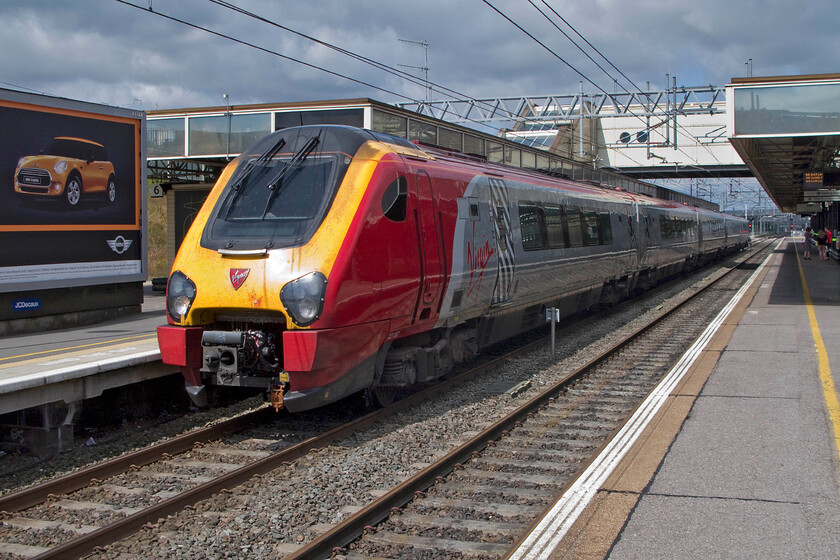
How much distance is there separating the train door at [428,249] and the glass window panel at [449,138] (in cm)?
1233

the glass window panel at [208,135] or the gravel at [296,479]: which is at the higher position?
the glass window panel at [208,135]

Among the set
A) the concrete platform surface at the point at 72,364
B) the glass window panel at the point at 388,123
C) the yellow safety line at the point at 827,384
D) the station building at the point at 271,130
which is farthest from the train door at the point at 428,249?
the station building at the point at 271,130

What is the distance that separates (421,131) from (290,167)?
39.6ft

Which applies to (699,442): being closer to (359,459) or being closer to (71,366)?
(359,459)

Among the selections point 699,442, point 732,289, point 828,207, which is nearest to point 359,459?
point 699,442

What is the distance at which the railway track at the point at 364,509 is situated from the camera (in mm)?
4934

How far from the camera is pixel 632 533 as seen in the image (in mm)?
4723

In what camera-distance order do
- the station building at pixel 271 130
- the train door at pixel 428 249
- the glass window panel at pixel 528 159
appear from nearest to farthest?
1. the train door at pixel 428 249
2. the station building at pixel 271 130
3. the glass window panel at pixel 528 159

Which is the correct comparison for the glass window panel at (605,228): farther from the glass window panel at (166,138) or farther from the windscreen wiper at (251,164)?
the glass window panel at (166,138)

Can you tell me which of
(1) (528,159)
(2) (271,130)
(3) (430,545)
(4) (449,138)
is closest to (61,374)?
(3) (430,545)

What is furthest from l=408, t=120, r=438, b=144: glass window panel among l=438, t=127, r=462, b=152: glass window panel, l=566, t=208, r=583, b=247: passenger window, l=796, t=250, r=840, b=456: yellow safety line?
l=796, t=250, r=840, b=456: yellow safety line

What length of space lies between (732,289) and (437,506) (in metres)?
21.1

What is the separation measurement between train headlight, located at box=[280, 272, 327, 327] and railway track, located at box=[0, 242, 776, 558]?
114 centimetres

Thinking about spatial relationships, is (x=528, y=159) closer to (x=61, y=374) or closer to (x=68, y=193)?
(x=68, y=193)
